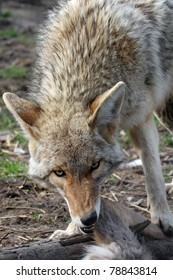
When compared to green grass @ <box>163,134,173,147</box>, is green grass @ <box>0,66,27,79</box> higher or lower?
lower

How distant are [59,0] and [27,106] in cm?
164

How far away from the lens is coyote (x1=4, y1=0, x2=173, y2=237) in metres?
5.46

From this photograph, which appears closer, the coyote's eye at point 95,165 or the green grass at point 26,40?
the coyote's eye at point 95,165

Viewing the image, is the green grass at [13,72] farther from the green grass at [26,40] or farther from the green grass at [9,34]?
the green grass at [9,34]

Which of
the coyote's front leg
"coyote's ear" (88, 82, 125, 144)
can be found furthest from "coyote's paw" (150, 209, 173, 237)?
"coyote's ear" (88, 82, 125, 144)

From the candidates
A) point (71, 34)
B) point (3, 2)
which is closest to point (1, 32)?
point (3, 2)

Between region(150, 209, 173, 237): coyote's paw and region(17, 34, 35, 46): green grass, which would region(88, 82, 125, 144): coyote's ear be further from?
region(17, 34, 35, 46): green grass

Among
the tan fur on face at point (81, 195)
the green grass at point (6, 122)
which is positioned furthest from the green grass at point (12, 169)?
the tan fur on face at point (81, 195)

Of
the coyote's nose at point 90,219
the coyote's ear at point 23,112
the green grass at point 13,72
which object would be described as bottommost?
the green grass at point 13,72

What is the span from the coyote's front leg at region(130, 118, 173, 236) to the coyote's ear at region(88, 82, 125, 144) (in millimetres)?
974

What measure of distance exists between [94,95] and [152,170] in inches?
46.2

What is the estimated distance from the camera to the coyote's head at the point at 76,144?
5.30 m

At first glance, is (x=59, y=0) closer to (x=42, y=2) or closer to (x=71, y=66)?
(x=71, y=66)

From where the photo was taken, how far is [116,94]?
5.54 meters
